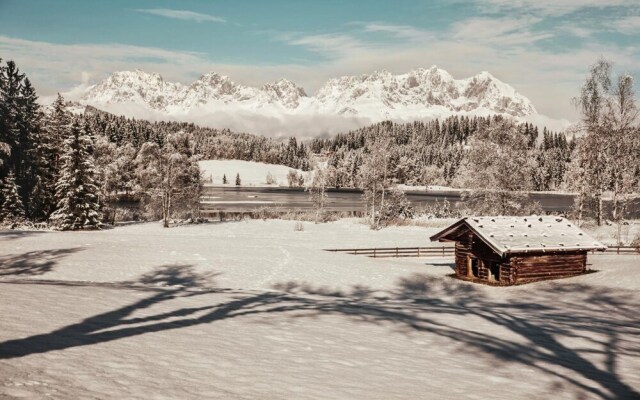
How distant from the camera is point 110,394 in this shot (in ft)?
20.1

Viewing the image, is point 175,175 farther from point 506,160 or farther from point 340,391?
point 340,391

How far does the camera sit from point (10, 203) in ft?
159

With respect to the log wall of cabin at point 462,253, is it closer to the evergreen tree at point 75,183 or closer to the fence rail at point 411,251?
the fence rail at point 411,251

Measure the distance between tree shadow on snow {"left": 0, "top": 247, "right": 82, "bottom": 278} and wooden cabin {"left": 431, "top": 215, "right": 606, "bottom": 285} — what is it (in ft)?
89.0

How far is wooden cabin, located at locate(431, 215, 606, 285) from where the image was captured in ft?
95.7

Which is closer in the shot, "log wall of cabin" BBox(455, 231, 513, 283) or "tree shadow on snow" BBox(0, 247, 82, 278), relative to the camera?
"tree shadow on snow" BBox(0, 247, 82, 278)

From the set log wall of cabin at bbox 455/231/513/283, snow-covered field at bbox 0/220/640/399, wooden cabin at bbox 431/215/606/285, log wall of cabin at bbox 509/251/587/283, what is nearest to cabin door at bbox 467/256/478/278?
wooden cabin at bbox 431/215/606/285

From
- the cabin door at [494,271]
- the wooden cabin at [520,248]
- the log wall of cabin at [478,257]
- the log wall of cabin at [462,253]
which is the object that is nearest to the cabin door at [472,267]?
the wooden cabin at [520,248]

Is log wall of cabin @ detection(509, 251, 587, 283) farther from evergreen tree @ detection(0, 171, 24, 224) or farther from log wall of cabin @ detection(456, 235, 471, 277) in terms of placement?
evergreen tree @ detection(0, 171, 24, 224)

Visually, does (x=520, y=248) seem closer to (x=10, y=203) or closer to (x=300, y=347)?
(x=300, y=347)

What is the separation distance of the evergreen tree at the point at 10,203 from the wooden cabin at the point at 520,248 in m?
45.1

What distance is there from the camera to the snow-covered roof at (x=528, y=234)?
28.9 meters

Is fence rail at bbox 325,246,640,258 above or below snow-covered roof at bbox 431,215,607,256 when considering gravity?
Answer: below

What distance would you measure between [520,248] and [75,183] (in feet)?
144
